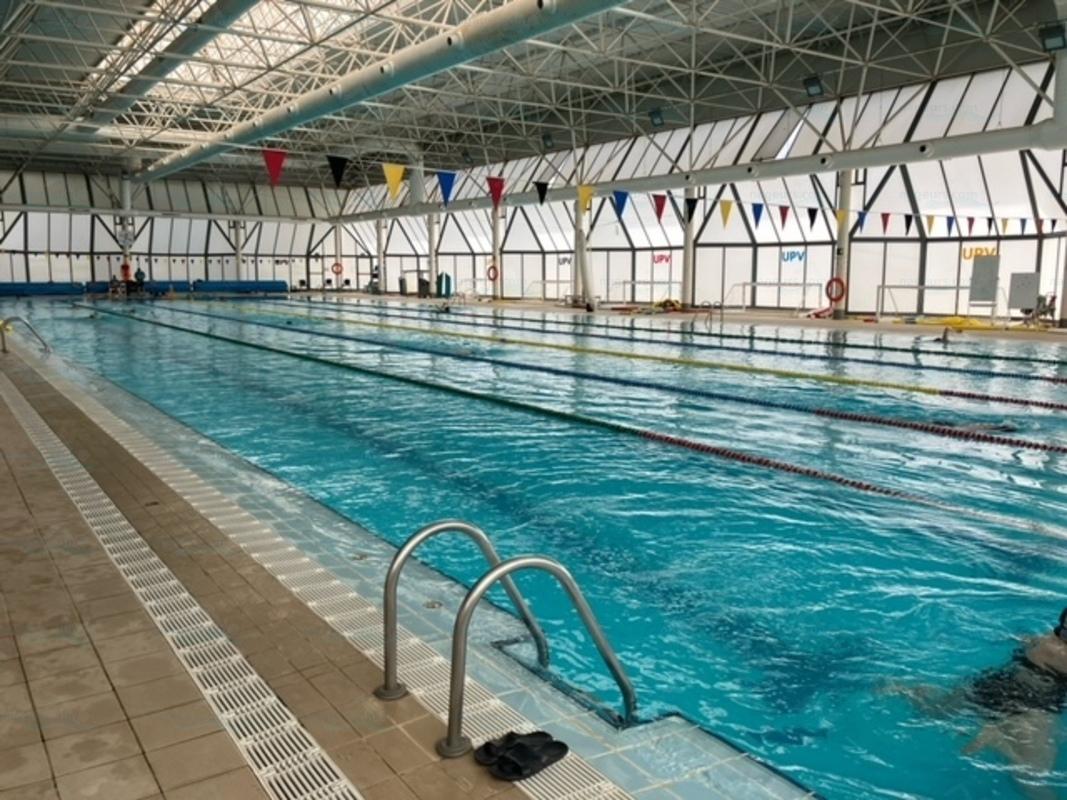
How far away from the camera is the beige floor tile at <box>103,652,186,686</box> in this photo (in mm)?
2929

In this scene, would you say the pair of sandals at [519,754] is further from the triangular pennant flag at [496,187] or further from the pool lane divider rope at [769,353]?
the triangular pennant flag at [496,187]

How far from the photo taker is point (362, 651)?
3227 millimetres

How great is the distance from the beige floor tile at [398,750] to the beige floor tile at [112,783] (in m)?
0.61

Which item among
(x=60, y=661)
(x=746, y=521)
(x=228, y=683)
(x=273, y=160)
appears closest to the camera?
(x=228, y=683)

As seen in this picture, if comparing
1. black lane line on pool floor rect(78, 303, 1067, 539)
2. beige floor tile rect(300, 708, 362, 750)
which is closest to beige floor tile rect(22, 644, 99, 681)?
beige floor tile rect(300, 708, 362, 750)

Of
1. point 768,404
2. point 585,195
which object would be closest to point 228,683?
point 768,404

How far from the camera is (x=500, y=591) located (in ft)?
14.9

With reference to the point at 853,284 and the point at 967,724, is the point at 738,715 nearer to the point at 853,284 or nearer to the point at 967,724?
the point at 967,724

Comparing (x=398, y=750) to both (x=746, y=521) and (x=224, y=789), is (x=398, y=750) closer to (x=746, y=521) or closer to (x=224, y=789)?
(x=224, y=789)

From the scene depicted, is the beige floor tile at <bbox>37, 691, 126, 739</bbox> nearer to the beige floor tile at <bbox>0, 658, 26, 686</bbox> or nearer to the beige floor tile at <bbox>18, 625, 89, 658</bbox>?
the beige floor tile at <bbox>0, 658, 26, 686</bbox>

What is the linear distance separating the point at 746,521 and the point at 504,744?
3491 millimetres

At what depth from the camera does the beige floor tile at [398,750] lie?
2.43 meters

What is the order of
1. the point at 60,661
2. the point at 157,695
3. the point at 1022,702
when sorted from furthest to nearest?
the point at 1022,702 → the point at 60,661 → the point at 157,695

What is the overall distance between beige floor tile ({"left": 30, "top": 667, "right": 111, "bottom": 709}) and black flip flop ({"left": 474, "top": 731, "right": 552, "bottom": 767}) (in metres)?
1.33
